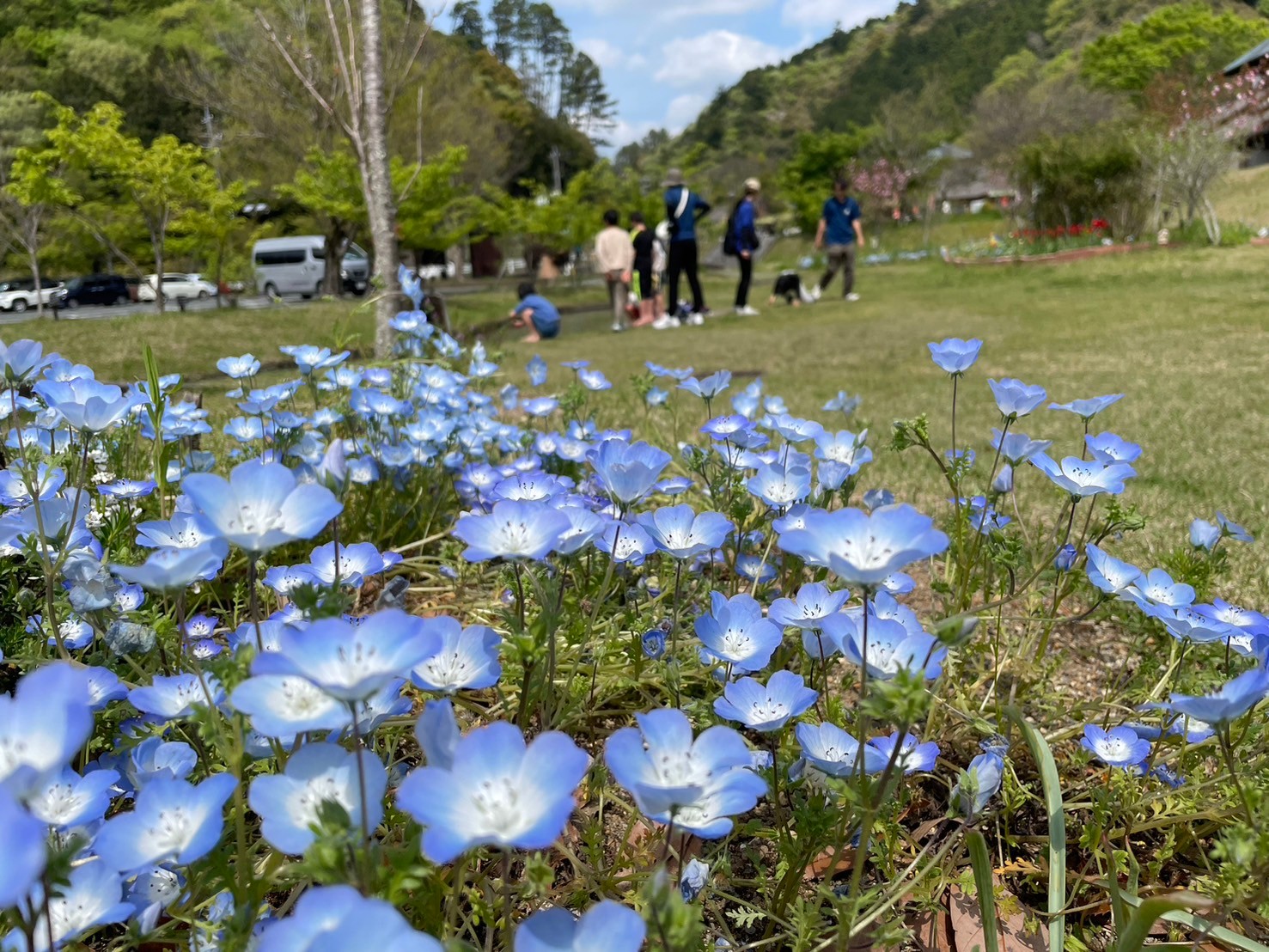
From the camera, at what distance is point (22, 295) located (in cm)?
2550

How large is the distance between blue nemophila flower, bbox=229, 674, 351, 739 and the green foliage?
40.2m

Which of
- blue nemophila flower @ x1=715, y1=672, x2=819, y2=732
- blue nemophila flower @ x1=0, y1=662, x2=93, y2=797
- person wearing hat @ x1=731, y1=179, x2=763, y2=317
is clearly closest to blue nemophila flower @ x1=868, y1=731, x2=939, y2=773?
blue nemophila flower @ x1=715, y1=672, x2=819, y2=732

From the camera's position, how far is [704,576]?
5.51 feet

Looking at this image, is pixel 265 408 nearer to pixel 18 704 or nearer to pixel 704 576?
pixel 704 576

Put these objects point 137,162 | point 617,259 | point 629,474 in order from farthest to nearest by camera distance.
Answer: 1. point 137,162
2. point 617,259
3. point 629,474

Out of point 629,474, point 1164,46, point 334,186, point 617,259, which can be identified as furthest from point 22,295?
point 1164,46

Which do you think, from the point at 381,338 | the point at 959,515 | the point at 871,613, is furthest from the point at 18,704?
the point at 381,338

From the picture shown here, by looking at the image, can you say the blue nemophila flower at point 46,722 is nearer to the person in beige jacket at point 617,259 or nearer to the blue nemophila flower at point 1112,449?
the blue nemophila flower at point 1112,449

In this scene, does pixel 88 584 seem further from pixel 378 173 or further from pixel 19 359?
pixel 378 173

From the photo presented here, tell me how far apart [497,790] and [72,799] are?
1.64 ft

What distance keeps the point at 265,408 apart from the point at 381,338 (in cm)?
212

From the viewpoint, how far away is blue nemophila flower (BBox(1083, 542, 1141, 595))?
125 centimetres

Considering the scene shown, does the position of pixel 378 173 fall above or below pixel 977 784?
above

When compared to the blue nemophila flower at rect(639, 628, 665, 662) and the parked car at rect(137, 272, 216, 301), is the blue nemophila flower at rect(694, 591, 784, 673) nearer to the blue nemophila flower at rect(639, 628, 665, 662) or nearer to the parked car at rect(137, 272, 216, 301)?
the blue nemophila flower at rect(639, 628, 665, 662)
